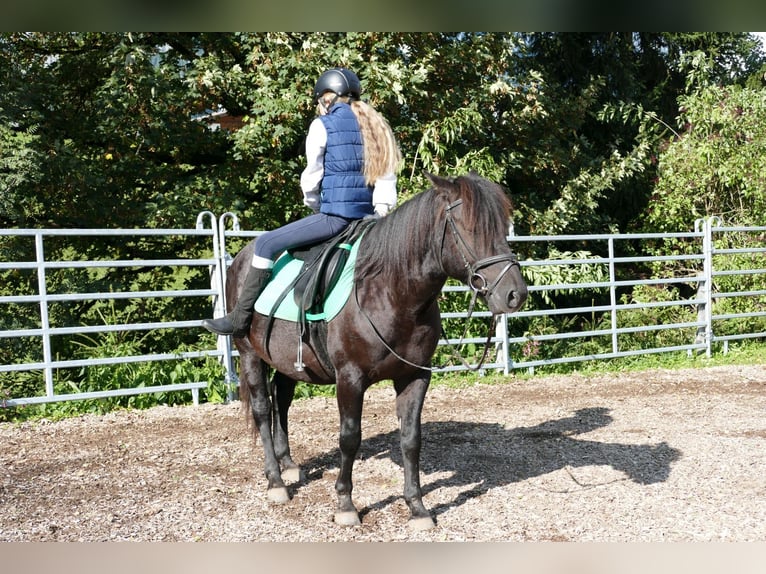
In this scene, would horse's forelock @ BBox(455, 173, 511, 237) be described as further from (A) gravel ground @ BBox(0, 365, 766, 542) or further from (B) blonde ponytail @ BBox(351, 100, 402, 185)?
(A) gravel ground @ BBox(0, 365, 766, 542)

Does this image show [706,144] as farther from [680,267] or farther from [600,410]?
[600,410]

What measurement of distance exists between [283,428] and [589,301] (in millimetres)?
9246

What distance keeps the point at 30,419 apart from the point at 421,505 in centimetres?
448

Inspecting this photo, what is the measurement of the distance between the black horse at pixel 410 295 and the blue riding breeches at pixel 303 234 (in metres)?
0.24

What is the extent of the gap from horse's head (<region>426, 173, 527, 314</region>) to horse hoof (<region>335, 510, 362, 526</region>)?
4.72 ft

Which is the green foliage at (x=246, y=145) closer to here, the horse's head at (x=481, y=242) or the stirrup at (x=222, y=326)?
the stirrup at (x=222, y=326)

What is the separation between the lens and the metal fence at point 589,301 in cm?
771

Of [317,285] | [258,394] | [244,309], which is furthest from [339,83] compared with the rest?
[258,394]

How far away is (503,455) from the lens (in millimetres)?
5391

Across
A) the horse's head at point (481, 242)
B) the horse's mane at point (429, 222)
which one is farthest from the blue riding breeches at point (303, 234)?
the horse's head at point (481, 242)

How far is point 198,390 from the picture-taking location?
761cm

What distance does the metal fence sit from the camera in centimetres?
771

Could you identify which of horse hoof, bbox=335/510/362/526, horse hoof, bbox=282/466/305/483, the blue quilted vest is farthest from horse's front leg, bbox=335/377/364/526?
the blue quilted vest

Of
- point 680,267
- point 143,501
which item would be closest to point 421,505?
point 143,501
